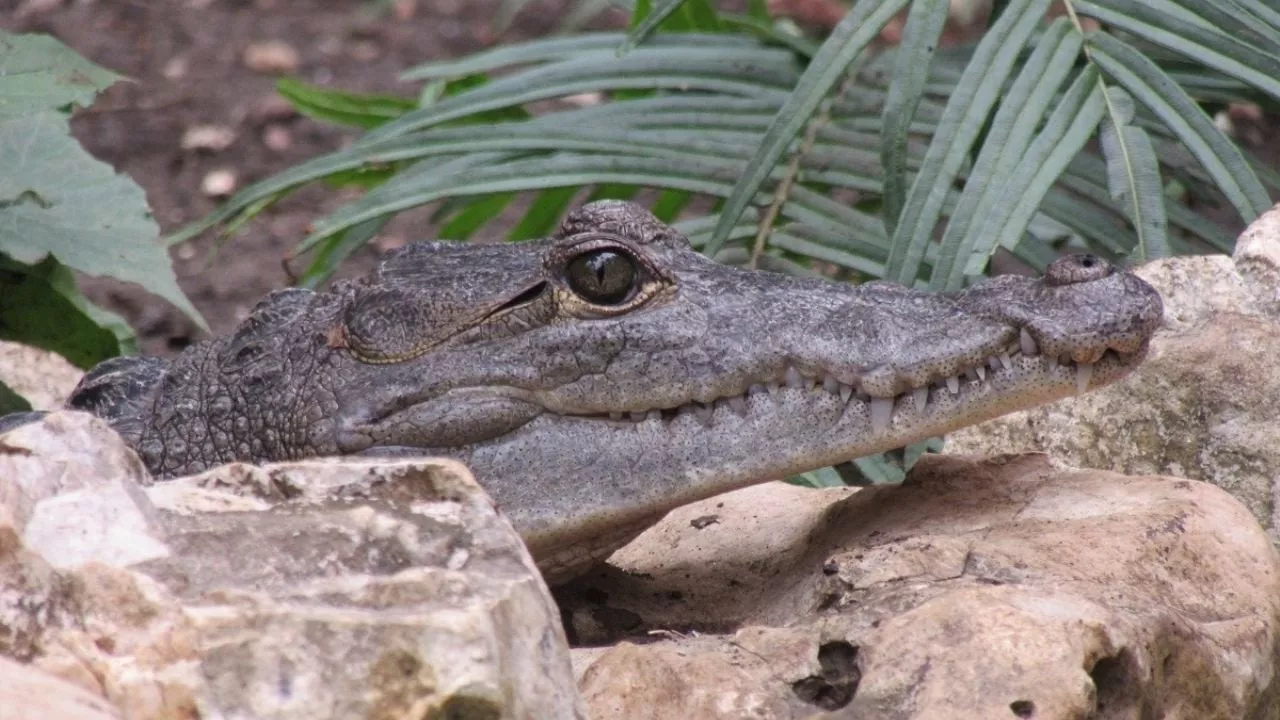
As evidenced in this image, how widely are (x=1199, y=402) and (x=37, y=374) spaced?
2.67 m

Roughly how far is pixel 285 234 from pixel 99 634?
537 centimetres

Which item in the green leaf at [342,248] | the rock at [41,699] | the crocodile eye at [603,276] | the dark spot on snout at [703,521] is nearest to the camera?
the rock at [41,699]

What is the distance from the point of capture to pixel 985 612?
190 centimetres

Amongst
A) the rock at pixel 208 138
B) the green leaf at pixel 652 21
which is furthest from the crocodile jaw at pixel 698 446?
the rock at pixel 208 138

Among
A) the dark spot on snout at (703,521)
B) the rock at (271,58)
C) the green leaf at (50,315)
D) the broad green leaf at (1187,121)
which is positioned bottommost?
the rock at (271,58)

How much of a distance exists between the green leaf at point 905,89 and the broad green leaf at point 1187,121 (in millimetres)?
343

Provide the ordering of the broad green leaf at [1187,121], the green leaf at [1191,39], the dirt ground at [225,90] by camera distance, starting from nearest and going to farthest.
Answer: the broad green leaf at [1187,121] → the green leaf at [1191,39] → the dirt ground at [225,90]

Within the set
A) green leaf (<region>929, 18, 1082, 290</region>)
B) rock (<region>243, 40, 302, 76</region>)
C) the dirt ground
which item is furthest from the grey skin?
rock (<region>243, 40, 302, 76</region>)

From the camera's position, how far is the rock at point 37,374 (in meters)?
3.86

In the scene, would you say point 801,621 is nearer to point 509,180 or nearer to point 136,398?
point 136,398

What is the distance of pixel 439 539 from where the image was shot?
1.64 m

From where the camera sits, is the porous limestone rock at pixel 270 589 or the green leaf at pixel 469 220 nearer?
the porous limestone rock at pixel 270 589

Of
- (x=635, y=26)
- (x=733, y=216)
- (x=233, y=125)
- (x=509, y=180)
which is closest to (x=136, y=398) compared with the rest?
(x=509, y=180)

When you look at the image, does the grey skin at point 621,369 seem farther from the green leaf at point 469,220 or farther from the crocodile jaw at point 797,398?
the green leaf at point 469,220
